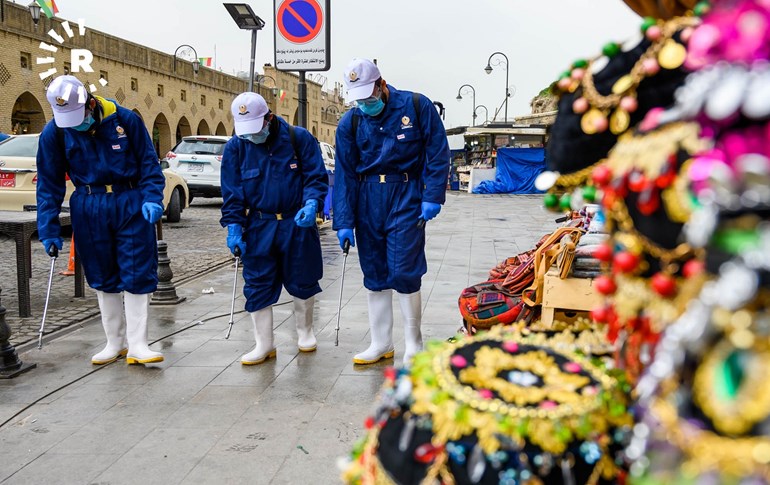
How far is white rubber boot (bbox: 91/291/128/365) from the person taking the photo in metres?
5.29

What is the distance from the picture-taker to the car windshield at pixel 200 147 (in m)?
18.2

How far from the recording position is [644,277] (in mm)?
1459

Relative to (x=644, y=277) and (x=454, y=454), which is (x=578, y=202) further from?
(x=454, y=454)

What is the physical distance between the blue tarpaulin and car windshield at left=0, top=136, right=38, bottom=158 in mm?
19998

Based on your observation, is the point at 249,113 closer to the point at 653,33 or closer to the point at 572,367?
the point at 572,367

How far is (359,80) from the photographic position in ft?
15.1

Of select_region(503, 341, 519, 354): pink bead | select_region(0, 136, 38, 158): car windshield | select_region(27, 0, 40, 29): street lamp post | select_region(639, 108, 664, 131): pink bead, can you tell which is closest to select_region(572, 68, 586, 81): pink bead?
select_region(639, 108, 664, 131): pink bead

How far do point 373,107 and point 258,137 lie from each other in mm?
869

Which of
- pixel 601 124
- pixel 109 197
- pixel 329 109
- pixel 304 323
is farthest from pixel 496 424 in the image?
pixel 329 109

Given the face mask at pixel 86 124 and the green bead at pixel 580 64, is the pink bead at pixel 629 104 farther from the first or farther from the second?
the face mask at pixel 86 124

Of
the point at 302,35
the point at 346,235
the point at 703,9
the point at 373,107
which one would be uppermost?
the point at 302,35

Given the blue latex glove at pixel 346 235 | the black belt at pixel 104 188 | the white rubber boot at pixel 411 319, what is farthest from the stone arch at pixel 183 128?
the white rubber boot at pixel 411 319

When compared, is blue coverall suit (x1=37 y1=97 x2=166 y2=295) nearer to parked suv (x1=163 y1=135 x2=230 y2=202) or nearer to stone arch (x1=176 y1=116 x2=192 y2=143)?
parked suv (x1=163 y1=135 x2=230 y2=202)

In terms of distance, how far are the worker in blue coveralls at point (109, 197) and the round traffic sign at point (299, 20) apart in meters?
5.48
